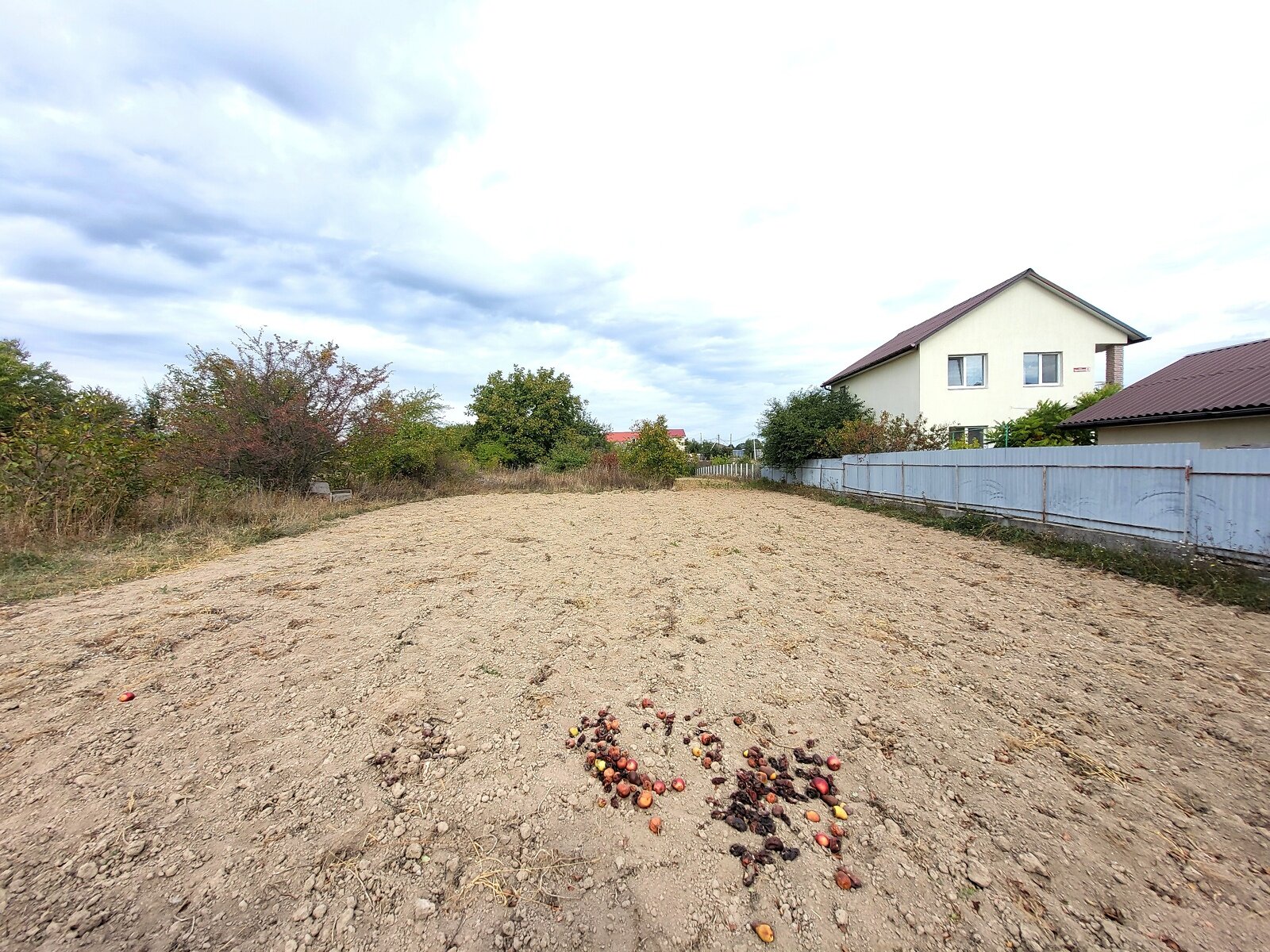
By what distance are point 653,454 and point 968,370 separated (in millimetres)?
11432

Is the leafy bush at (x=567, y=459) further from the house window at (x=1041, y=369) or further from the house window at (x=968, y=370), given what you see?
the house window at (x=1041, y=369)

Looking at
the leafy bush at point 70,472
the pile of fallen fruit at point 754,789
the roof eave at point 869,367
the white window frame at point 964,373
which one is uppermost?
the roof eave at point 869,367

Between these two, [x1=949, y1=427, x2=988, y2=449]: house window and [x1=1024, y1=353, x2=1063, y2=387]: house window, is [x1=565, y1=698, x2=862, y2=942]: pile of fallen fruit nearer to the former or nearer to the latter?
[x1=949, y1=427, x2=988, y2=449]: house window

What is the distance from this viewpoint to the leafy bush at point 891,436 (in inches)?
535

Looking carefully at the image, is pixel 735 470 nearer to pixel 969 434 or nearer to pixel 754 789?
pixel 969 434

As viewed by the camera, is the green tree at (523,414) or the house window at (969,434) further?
the green tree at (523,414)

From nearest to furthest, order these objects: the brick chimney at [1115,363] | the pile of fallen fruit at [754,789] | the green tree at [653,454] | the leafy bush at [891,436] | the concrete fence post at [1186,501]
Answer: the pile of fallen fruit at [754,789], the concrete fence post at [1186,501], the leafy bush at [891,436], the brick chimney at [1115,363], the green tree at [653,454]

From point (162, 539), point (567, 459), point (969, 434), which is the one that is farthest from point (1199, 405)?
point (567, 459)

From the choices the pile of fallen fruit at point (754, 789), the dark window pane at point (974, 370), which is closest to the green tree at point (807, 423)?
the dark window pane at point (974, 370)

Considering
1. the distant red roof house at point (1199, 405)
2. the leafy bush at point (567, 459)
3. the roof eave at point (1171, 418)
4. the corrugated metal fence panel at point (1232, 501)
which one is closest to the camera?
the corrugated metal fence panel at point (1232, 501)

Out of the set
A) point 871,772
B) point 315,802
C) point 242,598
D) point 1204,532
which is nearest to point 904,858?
point 871,772

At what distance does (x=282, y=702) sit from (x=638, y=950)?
7.92 ft

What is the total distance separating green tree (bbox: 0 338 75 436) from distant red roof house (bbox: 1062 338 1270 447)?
25.4 metres

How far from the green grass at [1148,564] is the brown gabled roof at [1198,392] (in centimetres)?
446
